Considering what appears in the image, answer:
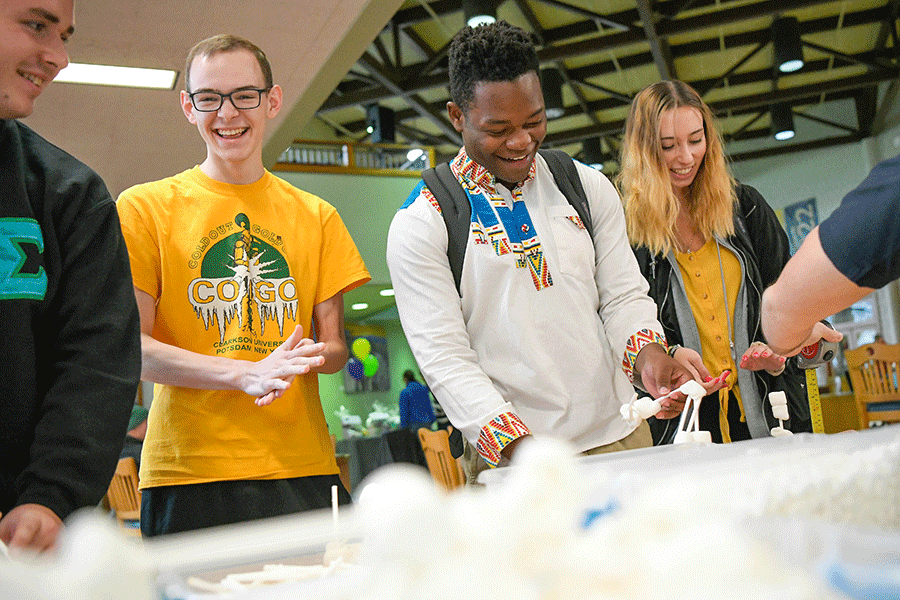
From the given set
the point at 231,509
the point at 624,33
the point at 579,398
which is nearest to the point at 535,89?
the point at 579,398

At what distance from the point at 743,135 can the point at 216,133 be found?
1240 centimetres

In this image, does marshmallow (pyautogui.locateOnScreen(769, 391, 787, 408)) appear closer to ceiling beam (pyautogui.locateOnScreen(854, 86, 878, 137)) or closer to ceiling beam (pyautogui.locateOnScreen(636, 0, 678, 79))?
ceiling beam (pyautogui.locateOnScreen(636, 0, 678, 79))

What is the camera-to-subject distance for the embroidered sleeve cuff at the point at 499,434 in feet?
4.54

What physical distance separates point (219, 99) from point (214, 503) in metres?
0.80

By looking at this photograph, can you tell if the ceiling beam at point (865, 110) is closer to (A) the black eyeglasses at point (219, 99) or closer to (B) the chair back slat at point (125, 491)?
(B) the chair back slat at point (125, 491)

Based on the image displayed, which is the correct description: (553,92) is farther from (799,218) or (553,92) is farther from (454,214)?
(454,214)

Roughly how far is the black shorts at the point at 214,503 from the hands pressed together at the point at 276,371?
0.20 metres

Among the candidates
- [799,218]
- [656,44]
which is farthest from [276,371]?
[799,218]

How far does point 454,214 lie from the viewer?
1.60m

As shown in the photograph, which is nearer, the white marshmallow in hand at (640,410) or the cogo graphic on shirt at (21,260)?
the cogo graphic on shirt at (21,260)

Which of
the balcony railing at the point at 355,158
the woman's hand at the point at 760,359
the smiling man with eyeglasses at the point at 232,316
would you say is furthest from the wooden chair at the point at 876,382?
the smiling man with eyeglasses at the point at 232,316

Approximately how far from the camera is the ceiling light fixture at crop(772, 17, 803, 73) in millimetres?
8234

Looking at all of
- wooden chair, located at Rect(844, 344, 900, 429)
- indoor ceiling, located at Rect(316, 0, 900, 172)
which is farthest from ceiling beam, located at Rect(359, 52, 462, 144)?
wooden chair, located at Rect(844, 344, 900, 429)

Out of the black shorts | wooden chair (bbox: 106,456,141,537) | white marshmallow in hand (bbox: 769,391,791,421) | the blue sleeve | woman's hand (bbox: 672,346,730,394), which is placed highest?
the blue sleeve
